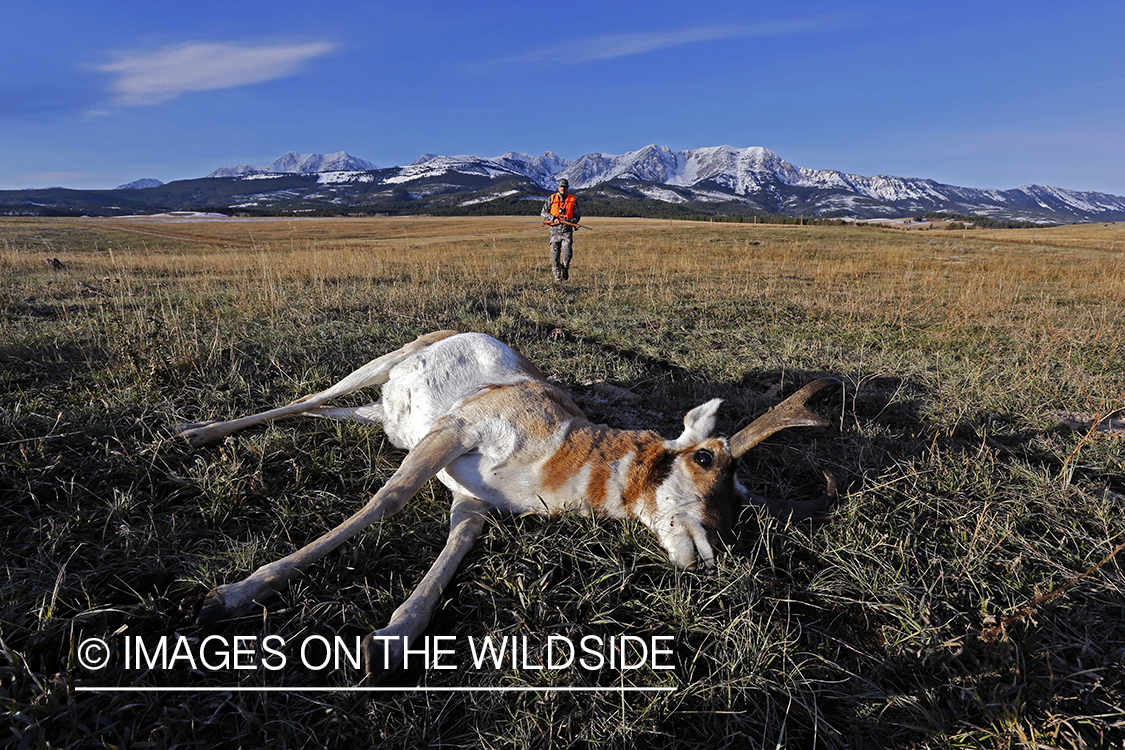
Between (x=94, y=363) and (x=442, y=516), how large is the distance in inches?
168

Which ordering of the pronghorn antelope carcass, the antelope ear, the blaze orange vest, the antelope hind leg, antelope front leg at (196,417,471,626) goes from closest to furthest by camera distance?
antelope front leg at (196,417,471,626), the pronghorn antelope carcass, the antelope ear, the antelope hind leg, the blaze orange vest

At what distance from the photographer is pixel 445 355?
13.0 feet

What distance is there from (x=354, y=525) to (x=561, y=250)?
1221cm

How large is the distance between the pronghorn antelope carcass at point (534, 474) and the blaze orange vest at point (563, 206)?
36.1 feet

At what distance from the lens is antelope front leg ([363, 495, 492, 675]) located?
210cm

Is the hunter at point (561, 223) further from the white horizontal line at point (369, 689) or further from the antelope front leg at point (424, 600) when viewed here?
the white horizontal line at point (369, 689)

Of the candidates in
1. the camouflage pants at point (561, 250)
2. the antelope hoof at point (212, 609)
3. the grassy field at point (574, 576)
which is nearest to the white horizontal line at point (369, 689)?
the grassy field at point (574, 576)

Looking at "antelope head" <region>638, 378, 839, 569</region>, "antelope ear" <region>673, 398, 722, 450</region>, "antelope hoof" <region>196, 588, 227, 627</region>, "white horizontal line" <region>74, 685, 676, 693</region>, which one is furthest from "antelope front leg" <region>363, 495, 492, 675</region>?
"antelope ear" <region>673, 398, 722, 450</region>

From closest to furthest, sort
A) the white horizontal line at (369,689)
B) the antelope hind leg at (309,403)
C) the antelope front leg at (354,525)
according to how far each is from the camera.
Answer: the white horizontal line at (369,689)
the antelope front leg at (354,525)
the antelope hind leg at (309,403)

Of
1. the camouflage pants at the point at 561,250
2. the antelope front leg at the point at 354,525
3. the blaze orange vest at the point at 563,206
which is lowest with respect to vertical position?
the antelope front leg at the point at 354,525

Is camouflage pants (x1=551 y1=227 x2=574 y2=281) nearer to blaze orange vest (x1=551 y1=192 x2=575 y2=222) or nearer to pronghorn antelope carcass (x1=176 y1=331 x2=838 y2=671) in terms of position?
blaze orange vest (x1=551 y1=192 x2=575 y2=222)

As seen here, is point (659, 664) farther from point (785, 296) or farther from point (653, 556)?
point (785, 296)

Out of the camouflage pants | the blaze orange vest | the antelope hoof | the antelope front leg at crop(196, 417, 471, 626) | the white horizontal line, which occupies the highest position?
the blaze orange vest

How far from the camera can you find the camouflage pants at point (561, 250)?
1359 centimetres
